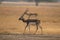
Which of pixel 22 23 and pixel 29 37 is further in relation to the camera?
pixel 22 23

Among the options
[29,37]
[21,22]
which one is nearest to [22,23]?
[21,22]

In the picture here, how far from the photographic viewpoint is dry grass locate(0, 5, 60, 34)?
153cm

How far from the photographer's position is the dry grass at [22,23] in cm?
153

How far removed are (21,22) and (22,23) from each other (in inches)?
0.5

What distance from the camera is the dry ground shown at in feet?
5.01

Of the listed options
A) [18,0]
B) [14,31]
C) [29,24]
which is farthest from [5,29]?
[18,0]

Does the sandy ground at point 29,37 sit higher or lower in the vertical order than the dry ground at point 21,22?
lower

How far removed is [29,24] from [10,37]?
0.64 ft

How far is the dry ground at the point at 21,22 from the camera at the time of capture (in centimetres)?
153

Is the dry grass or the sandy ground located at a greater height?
the dry grass

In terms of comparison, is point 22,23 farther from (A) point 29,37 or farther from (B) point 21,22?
(A) point 29,37

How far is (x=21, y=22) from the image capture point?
1.59 metres

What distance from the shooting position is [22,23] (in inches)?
62.4

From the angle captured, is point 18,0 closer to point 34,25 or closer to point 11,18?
point 11,18
